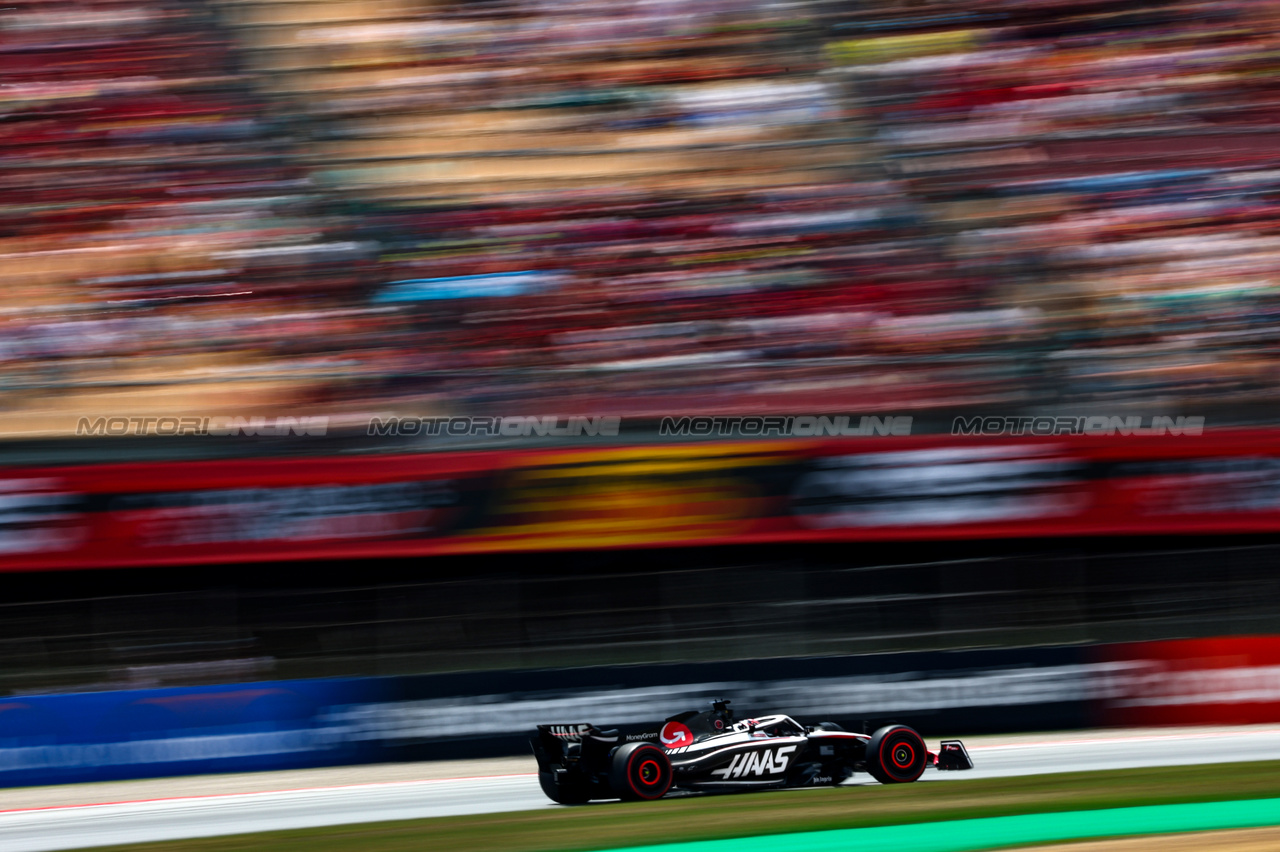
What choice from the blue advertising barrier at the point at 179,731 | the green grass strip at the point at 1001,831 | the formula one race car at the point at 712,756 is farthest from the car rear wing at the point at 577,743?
the blue advertising barrier at the point at 179,731

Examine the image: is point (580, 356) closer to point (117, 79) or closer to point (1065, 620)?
point (1065, 620)

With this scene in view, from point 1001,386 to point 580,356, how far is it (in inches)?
134

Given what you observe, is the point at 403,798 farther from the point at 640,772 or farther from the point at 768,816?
the point at 768,816

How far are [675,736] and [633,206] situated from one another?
19.0 feet

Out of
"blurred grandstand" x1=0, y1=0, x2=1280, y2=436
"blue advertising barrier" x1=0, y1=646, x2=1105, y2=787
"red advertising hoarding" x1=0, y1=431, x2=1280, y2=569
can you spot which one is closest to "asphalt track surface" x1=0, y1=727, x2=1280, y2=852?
"blue advertising barrier" x1=0, y1=646, x2=1105, y2=787

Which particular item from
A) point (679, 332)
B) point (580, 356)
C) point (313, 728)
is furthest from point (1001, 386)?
point (313, 728)

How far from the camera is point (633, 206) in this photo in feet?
38.7

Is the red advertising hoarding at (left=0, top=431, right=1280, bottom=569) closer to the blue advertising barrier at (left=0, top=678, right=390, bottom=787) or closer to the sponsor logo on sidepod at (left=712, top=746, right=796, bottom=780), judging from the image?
the blue advertising barrier at (left=0, top=678, right=390, bottom=787)

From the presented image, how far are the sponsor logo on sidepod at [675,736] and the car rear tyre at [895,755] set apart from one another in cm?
104

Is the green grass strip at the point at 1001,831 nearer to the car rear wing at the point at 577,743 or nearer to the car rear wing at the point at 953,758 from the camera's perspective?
the car rear wing at the point at 953,758

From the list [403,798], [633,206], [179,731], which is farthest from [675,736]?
[633,206]

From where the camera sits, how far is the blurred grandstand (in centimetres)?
1073

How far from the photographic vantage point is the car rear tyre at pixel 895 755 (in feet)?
24.5

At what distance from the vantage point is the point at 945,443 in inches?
400
